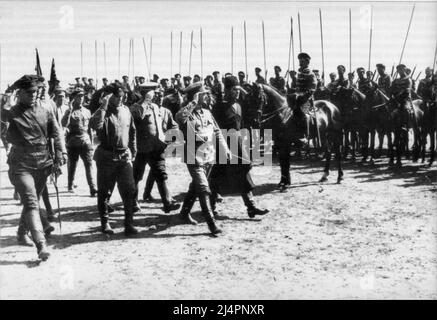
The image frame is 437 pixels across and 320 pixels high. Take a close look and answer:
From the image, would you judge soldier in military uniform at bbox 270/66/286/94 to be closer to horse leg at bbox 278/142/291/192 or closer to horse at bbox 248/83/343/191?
horse at bbox 248/83/343/191

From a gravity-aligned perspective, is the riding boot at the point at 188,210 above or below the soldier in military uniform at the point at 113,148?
below

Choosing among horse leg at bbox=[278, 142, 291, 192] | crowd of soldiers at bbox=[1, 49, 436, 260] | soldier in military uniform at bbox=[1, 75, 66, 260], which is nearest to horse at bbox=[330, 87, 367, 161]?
horse leg at bbox=[278, 142, 291, 192]

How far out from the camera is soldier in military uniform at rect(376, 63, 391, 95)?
1448 centimetres

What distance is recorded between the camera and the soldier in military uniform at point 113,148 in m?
6.92

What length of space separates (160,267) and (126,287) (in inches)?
27.1

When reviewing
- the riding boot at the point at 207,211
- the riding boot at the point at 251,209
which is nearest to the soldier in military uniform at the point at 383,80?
the riding boot at the point at 251,209

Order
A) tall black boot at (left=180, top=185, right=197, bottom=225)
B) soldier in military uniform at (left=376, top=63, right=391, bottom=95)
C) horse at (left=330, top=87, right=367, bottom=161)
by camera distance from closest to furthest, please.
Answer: tall black boot at (left=180, top=185, right=197, bottom=225) < horse at (left=330, top=87, right=367, bottom=161) < soldier in military uniform at (left=376, top=63, right=391, bottom=95)

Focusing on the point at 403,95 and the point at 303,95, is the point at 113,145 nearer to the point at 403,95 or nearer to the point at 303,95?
the point at 303,95

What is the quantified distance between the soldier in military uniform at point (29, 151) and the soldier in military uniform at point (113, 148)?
2.82 ft

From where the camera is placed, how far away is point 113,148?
274 inches

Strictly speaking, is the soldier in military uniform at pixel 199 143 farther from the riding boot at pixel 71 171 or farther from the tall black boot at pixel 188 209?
the riding boot at pixel 71 171

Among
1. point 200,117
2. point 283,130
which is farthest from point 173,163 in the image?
point 200,117

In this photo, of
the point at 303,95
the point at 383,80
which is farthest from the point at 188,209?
the point at 383,80

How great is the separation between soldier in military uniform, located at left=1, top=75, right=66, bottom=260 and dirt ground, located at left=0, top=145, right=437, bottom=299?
0.62m
